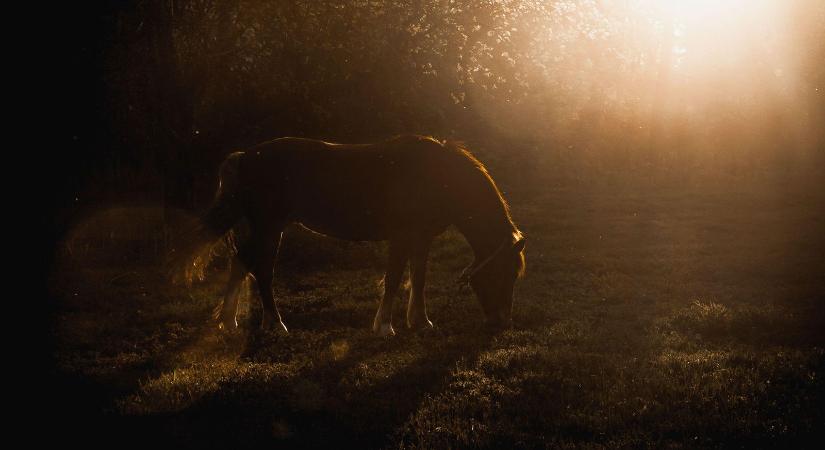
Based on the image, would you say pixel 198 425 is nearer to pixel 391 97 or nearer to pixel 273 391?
pixel 273 391

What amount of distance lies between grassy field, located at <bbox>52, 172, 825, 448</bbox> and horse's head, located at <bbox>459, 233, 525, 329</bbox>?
1.14ft

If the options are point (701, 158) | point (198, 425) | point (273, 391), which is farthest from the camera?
point (701, 158)

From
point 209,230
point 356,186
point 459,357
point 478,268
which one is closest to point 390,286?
point 478,268

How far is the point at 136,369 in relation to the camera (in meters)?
8.05

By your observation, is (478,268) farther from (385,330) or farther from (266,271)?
(266,271)

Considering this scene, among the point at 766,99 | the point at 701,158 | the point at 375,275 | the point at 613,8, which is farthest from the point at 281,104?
the point at 766,99

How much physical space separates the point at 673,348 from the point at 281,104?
38.1ft

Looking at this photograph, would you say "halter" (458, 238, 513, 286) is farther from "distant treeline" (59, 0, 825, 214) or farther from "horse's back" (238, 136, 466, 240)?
"distant treeline" (59, 0, 825, 214)

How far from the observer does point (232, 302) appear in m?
9.95

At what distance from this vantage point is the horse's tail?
9609mm

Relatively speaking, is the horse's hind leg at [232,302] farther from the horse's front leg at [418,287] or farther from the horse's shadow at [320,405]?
the horse's front leg at [418,287]

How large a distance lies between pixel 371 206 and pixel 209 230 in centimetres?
219

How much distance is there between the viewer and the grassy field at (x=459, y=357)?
6.07m

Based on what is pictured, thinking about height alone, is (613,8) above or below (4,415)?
above
